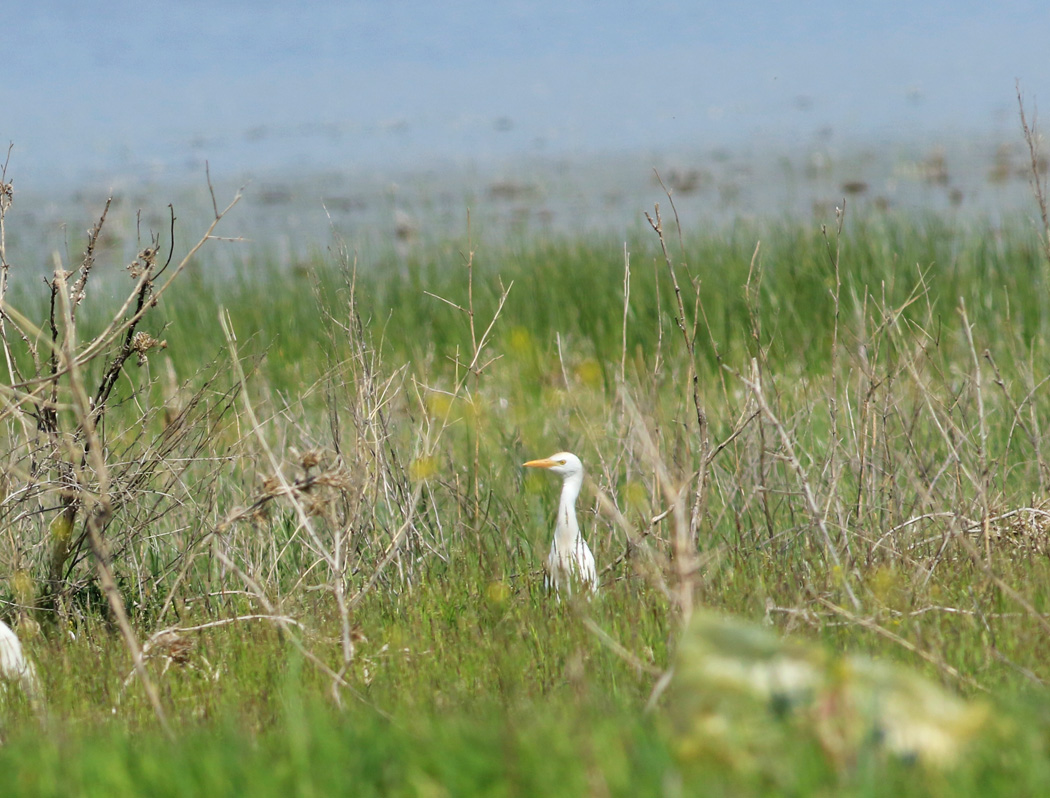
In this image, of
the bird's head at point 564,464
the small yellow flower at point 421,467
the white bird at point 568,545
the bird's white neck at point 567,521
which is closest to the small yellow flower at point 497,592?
the white bird at point 568,545

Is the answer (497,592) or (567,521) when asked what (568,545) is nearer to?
(567,521)

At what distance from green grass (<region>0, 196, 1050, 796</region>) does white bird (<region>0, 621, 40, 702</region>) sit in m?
0.08

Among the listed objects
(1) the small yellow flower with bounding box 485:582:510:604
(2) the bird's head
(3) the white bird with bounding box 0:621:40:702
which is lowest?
(1) the small yellow flower with bounding box 485:582:510:604

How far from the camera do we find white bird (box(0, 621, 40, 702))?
3404mm

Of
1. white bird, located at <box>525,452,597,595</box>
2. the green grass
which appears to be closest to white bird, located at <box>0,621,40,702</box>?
the green grass

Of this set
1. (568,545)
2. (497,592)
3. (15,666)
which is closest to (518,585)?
(568,545)

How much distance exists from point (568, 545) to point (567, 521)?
0.37ft

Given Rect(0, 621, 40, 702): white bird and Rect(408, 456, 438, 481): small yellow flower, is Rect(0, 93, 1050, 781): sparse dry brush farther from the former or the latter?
Rect(0, 621, 40, 702): white bird

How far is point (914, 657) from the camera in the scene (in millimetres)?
2971

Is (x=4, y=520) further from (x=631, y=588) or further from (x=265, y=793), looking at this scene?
(x=265, y=793)

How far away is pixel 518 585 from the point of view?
4.22 meters

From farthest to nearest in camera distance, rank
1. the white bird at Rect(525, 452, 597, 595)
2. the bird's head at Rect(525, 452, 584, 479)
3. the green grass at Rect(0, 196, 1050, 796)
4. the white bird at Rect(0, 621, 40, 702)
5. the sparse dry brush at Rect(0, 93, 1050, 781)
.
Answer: the bird's head at Rect(525, 452, 584, 479) → the white bird at Rect(525, 452, 597, 595) → the white bird at Rect(0, 621, 40, 702) → the sparse dry brush at Rect(0, 93, 1050, 781) → the green grass at Rect(0, 196, 1050, 796)

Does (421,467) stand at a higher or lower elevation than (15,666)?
higher

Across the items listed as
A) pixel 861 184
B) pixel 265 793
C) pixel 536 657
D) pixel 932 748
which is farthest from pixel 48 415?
pixel 861 184
